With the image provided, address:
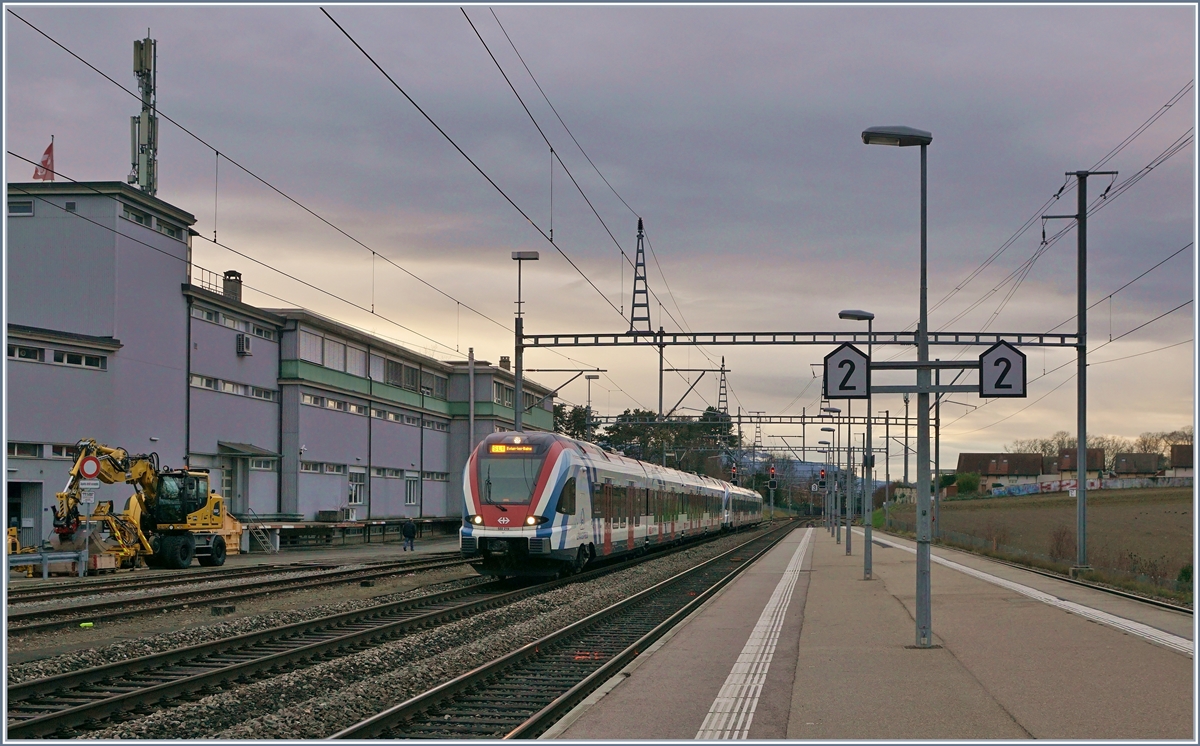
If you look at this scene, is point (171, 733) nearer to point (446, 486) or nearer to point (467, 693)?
point (467, 693)

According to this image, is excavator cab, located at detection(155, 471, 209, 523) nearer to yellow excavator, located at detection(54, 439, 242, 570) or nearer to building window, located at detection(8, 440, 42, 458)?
yellow excavator, located at detection(54, 439, 242, 570)

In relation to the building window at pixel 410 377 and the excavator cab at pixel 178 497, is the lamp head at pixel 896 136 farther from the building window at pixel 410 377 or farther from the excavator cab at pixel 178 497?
the building window at pixel 410 377

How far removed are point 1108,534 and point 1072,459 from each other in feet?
325

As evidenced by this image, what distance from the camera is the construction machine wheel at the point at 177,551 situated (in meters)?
29.8

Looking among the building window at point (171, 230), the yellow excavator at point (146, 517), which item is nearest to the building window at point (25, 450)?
the yellow excavator at point (146, 517)

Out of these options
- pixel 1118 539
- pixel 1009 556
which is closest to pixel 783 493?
pixel 1118 539

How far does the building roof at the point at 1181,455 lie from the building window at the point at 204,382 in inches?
4482

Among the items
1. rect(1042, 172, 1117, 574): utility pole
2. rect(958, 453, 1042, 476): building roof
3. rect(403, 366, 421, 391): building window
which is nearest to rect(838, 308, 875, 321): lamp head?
rect(1042, 172, 1117, 574): utility pole

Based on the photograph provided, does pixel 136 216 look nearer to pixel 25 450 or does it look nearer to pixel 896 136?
pixel 25 450

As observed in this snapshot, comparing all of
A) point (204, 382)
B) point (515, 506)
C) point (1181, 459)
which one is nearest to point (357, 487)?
point (204, 382)

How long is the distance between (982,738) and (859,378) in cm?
611

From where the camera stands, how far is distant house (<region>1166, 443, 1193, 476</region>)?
125 metres

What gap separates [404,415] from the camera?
61.2 m

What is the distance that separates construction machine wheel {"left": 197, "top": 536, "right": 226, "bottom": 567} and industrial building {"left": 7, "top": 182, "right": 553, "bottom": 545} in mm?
5495
